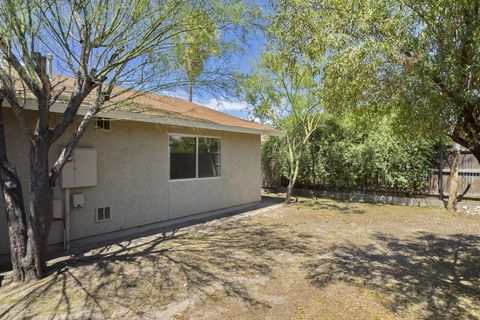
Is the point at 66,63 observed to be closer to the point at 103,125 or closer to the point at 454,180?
the point at 103,125

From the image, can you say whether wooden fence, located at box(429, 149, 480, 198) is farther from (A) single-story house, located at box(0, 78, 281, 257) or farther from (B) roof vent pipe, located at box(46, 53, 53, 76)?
(B) roof vent pipe, located at box(46, 53, 53, 76)

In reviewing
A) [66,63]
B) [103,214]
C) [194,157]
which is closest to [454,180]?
[194,157]

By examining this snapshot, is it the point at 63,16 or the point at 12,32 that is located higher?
the point at 63,16

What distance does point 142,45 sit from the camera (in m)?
4.41

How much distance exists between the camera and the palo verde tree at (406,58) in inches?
123

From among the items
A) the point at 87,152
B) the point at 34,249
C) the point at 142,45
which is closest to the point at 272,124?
the point at 87,152

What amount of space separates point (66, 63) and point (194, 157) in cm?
493

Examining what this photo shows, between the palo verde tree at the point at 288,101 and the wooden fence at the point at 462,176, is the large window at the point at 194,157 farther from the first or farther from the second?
the wooden fence at the point at 462,176

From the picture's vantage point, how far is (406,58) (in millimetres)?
3547

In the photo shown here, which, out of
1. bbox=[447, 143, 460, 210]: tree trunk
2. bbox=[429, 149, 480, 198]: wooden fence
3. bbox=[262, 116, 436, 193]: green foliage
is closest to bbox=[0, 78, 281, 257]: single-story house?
bbox=[262, 116, 436, 193]: green foliage

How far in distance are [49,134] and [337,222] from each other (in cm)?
708

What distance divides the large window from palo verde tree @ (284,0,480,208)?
5.11 m

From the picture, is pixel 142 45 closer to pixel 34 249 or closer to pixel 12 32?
pixel 12 32

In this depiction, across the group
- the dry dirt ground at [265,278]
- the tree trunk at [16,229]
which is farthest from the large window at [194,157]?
the tree trunk at [16,229]
